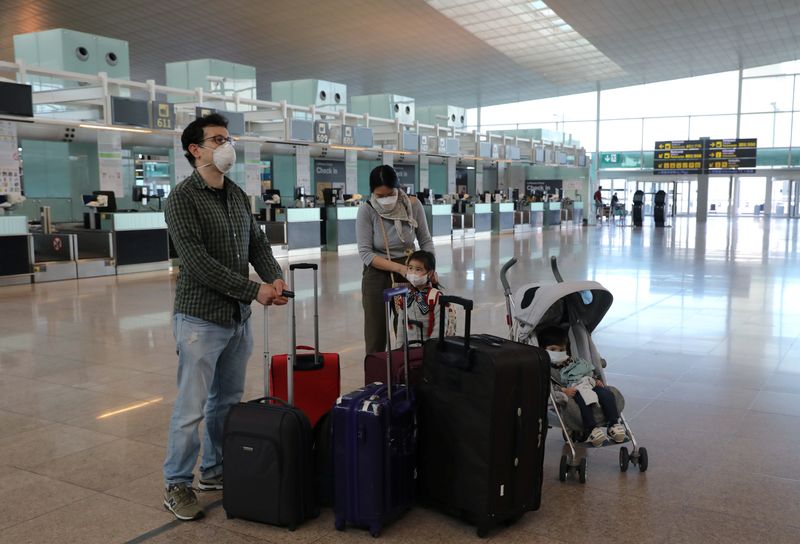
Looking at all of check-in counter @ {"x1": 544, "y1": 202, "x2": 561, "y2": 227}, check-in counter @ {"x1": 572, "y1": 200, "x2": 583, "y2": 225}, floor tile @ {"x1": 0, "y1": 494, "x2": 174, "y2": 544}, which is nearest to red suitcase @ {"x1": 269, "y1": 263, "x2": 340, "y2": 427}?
floor tile @ {"x1": 0, "y1": 494, "x2": 174, "y2": 544}

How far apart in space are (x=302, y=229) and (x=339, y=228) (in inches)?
47.9

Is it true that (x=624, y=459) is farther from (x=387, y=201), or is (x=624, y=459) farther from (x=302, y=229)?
(x=302, y=229)

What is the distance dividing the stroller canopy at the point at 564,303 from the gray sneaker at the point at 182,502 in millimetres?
1836

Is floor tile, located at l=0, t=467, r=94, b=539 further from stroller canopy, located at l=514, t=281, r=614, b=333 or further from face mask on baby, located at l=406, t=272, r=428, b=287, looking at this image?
stroller canopy, located at l=514, t=281, r=614, b=333

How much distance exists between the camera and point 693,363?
221 inches

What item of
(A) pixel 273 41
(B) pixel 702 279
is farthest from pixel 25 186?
(B) pixel 702 279

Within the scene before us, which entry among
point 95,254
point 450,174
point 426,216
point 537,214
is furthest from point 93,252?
point 537,214

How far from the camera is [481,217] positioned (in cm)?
2406

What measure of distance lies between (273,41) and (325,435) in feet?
83.5

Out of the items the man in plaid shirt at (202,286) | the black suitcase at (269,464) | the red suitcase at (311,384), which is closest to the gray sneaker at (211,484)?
the man in plaid shirt at (202,286)

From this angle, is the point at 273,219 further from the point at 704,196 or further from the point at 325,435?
the point at 704,196

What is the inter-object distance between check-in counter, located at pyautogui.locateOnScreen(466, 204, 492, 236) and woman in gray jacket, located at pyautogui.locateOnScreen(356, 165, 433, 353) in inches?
758

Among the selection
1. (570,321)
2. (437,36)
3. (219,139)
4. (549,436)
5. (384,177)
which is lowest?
(549,436)

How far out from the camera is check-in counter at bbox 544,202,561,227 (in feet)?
97.0
